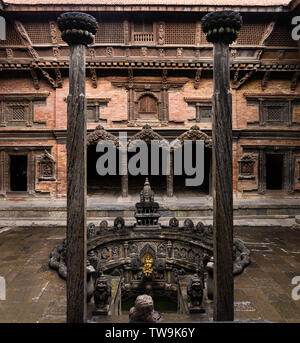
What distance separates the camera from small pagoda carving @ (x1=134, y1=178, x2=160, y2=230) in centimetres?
770

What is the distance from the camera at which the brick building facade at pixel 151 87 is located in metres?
10.9

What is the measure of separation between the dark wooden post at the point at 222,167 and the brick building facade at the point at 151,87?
8.64m

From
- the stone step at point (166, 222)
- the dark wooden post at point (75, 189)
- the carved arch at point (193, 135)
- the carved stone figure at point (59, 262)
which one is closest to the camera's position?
the dark wooden post at point (75, 189)

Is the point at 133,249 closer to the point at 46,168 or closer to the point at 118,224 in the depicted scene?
the point at 118,224

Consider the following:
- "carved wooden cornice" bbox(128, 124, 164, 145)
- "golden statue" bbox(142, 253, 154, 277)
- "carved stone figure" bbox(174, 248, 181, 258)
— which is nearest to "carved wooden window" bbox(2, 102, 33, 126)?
"carved wooden cornice" bbox(128, 124, 164, 145)

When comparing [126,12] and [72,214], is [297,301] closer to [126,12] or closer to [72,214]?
[72,214]

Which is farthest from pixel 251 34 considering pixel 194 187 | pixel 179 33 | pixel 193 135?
pixel 194 187

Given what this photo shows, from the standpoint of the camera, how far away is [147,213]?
780cm

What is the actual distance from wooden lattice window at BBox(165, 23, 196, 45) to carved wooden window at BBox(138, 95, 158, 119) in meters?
2.66

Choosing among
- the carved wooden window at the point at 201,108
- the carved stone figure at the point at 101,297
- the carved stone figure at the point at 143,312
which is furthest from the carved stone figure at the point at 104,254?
the carved wooden window at the point at 201,108

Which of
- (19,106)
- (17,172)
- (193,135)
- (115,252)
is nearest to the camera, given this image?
(115,252)

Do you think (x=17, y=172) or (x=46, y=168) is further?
(x=17, y=172)

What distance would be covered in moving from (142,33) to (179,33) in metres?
1.70

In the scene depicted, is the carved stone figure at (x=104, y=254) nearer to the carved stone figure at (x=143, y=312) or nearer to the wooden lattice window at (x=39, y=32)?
the carved stone figure at (x=143, y=312)
